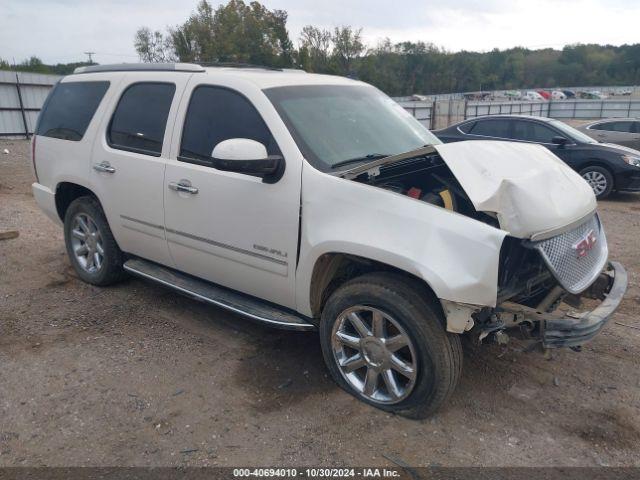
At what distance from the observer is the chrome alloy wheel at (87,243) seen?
5027 millimetres

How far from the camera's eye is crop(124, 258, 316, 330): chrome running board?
355cm

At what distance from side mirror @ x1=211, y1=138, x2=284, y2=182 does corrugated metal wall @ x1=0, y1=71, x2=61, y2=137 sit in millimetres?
18072

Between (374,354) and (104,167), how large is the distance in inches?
111

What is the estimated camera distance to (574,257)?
3125mm

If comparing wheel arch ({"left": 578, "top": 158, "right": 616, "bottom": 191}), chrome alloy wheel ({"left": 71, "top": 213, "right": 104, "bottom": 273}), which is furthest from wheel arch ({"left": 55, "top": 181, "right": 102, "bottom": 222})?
wheel arch ({"left": 578, "top": 158, "right": 616, "bottom": 191})

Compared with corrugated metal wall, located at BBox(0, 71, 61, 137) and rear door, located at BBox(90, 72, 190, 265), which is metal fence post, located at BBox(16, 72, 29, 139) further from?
rear door, located at BBox(90, 72, 190, 265)

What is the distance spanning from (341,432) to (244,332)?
1.49 metres

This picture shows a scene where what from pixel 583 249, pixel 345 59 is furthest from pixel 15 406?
pixel 345 59

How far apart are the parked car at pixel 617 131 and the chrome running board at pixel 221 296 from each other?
38.6 feet

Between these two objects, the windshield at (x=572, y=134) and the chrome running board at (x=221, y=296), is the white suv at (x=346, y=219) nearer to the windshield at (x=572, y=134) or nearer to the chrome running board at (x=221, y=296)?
the chrome running board at (x=221, y=296)

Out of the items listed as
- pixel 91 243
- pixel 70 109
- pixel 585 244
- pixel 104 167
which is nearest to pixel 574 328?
pixel 585 244

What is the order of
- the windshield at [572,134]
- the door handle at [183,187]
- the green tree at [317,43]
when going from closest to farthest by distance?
the door handle at [183,187]
the windshield at [572,134]
the green tree at [317,43]

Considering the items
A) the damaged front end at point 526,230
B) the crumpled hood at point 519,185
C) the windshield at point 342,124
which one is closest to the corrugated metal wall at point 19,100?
the windshield at point 342,124

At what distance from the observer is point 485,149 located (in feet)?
11.4
